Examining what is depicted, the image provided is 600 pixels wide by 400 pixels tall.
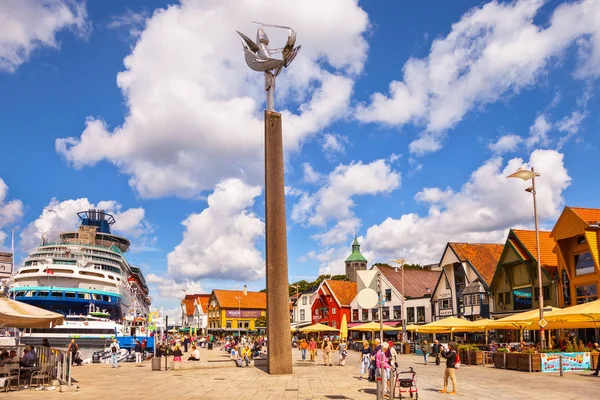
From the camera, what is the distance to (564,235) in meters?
39.1

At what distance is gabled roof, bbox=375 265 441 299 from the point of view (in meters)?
67.4

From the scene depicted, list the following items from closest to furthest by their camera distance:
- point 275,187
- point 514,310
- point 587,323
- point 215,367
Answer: point 275,187
point 587,323
point 215,367
point 514,310

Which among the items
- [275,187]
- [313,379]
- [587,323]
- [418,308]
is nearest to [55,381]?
[313,379]

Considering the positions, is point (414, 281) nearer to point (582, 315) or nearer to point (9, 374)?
point (582, 315)

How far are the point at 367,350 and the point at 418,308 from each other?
38837mm

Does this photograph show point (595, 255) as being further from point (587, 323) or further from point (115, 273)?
point (115, 273)

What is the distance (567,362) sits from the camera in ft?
87.9

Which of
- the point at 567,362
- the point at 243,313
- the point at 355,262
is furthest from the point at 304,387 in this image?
the point at 355,262

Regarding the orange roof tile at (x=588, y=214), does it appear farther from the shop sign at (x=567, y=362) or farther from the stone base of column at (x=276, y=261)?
the stone base of column at (x=276, y=261)

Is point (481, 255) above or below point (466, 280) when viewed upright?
above

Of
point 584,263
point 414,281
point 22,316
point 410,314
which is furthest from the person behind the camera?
point 414,281

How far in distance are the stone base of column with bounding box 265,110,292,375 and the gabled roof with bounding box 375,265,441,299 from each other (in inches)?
1707

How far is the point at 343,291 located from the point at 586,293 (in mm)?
46385

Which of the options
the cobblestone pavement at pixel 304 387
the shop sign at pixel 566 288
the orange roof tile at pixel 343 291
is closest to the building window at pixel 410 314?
the orange roof tile at pixel 343 291
